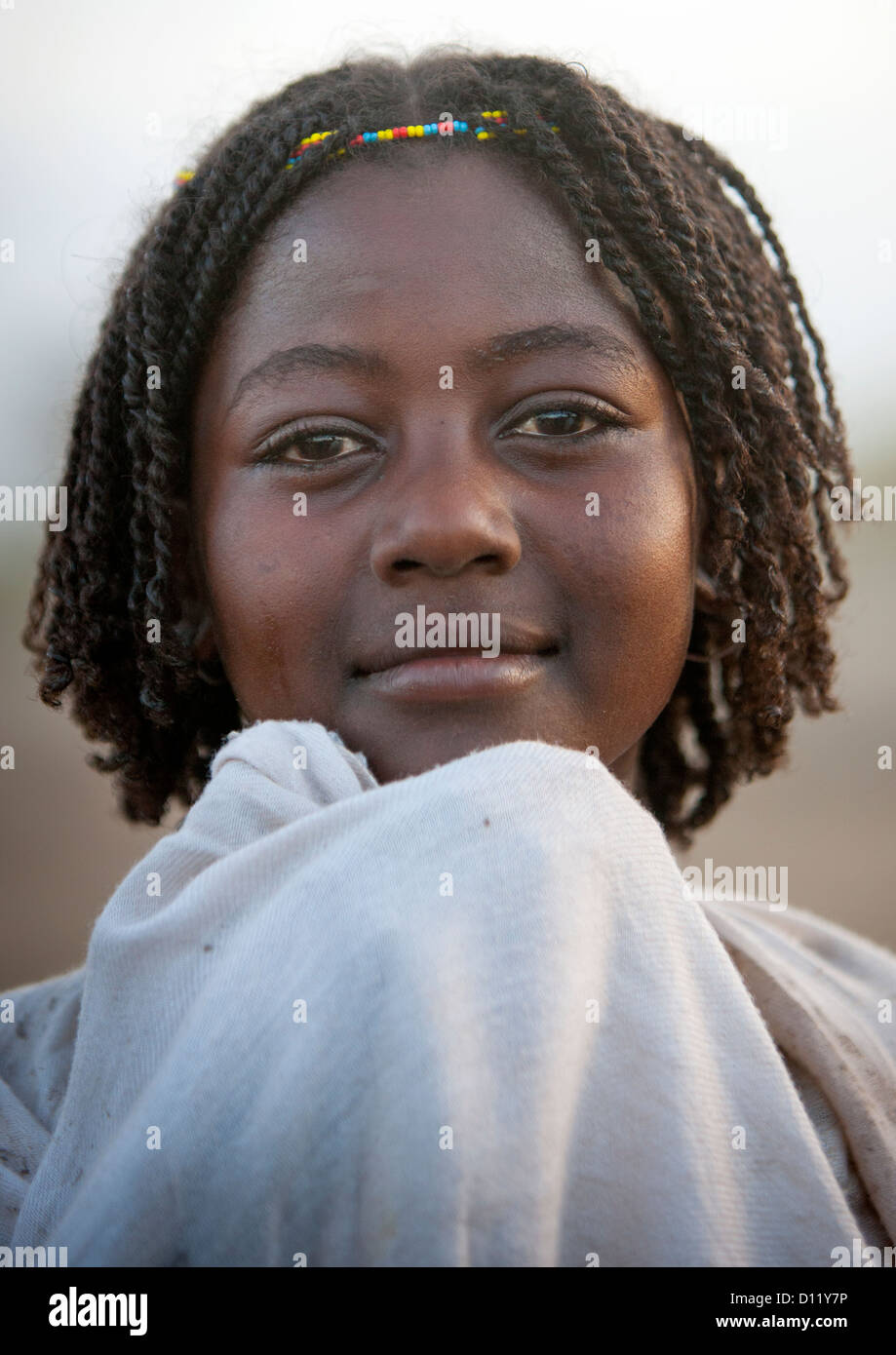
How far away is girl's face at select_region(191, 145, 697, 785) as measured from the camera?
5.23 ft

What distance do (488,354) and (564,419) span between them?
0.49 ft

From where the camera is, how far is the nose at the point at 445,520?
5.05ft

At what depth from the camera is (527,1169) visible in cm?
103

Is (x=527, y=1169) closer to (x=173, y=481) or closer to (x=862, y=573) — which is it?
(x=173, y=481)

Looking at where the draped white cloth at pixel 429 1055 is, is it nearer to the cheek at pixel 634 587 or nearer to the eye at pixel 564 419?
the cheek at pixel 634 587

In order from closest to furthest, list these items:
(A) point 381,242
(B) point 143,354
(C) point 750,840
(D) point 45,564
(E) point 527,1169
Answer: (E) point 527,1169 < (A) point 381,242 < (B) point 143,354 < (D) point 45,564 < (C) point 750,840

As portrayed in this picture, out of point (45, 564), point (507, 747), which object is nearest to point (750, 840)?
point (45, 564)

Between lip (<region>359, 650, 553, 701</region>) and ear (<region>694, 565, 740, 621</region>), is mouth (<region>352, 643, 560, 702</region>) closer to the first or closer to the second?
lip (<region>359, 650, 553, 701</region>)

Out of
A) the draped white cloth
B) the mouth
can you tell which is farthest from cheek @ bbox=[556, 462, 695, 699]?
the draped white cloth

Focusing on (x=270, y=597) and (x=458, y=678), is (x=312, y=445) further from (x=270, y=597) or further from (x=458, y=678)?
(x=458, y=678)

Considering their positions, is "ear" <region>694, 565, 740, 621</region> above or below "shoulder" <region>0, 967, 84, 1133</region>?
above

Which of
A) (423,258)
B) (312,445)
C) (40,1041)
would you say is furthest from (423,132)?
(40,1041)

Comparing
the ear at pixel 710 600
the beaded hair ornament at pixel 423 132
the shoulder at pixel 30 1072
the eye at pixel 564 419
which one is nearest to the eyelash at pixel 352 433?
the eye at pixel 564 419

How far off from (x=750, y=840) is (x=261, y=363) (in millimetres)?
4278
